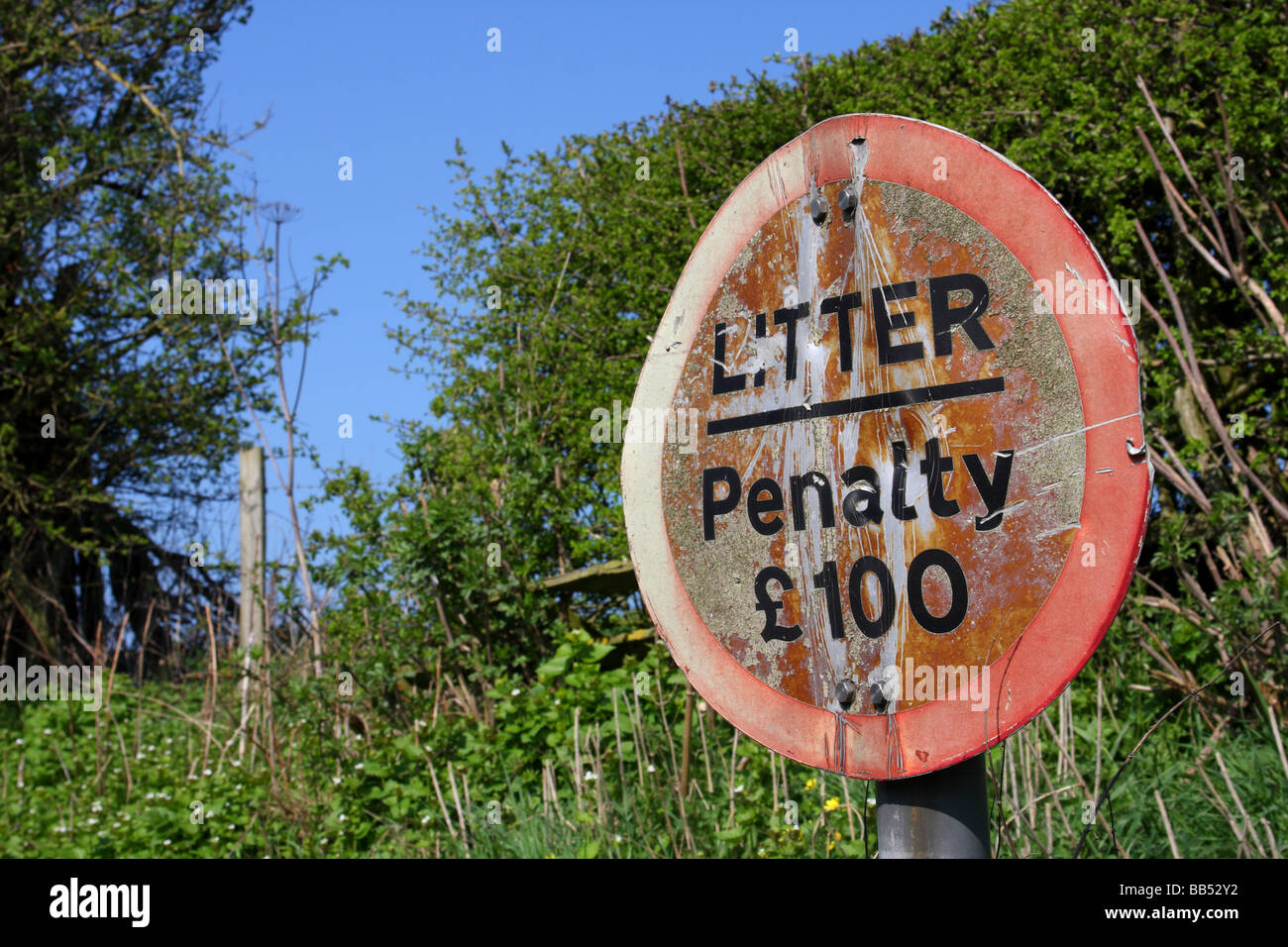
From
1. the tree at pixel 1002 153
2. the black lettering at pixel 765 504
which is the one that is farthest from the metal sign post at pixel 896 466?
the tree at pixel 1002 153

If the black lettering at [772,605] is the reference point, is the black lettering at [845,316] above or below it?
above

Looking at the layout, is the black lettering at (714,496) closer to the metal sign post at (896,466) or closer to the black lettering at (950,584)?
the metal sign post at (896,466)

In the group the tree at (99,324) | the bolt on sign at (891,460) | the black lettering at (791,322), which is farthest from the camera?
the tree at (99,324)

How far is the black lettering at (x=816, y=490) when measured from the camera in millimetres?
1445

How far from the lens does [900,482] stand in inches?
54.7

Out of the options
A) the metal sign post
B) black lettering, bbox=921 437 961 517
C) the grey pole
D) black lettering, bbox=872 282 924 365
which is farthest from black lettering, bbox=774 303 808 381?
the grey pole

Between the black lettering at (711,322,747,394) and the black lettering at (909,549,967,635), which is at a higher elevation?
the black lettering at (711,322,747,394)

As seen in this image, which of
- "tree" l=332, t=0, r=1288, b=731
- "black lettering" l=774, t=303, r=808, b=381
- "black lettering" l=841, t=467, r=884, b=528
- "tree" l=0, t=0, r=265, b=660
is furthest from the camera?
"tree" l=0, t=0, r=265, b=660

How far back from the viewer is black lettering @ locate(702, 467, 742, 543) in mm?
1552

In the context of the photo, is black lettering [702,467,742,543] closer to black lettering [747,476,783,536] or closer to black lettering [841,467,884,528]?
black lettering [747,476,783,536]

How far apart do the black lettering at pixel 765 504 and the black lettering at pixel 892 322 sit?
0.23 m

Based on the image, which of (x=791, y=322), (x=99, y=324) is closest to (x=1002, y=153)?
(x=791, y=322)

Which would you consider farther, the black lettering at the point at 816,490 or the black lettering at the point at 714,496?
the black lettering at the point at 714,496
